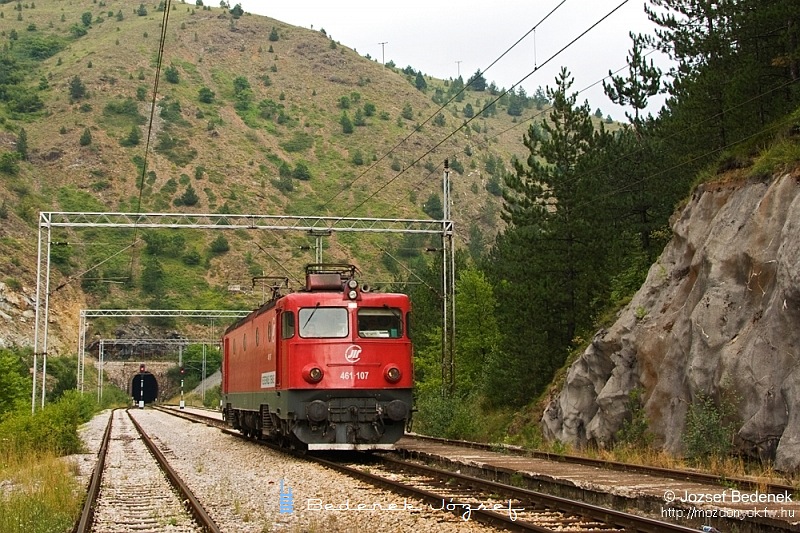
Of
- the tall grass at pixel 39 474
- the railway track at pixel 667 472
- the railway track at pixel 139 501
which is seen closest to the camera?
the tall grass at pixel 39 474

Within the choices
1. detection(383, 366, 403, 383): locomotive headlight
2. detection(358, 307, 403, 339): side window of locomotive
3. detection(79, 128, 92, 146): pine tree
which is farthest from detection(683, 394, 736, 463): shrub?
detection(79, 128, 92, 146): pine tree

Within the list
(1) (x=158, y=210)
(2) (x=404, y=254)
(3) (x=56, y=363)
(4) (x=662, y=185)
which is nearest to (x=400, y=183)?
(2) (x=404, y=254)

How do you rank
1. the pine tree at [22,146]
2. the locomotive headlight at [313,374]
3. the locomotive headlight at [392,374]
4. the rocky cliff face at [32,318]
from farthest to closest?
1. the pine tree at [22,146]
2. the rocky cliff face at [32,318]
3. the locomotive headlight at [392,374]
4. the locomotive headlight at [313,374]

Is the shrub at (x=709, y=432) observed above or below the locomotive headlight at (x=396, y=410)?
below

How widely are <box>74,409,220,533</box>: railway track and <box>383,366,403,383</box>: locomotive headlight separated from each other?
4.88 meters

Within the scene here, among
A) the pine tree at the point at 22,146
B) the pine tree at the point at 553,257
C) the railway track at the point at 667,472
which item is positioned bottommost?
the railway track at the point at 667,472

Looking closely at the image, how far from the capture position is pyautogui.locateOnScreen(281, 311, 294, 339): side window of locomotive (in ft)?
70.1

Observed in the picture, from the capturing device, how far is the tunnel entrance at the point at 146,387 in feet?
350

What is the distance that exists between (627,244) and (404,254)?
85289mm

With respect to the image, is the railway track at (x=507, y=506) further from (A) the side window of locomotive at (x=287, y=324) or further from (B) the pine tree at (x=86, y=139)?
(B) the pine tree at (x=86, y=139)

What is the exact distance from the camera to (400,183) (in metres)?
135

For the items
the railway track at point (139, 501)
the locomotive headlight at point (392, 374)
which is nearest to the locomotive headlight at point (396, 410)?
the locomotive headlight at point (392, 374)

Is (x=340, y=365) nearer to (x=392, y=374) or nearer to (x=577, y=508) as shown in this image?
(x=392, y=374)

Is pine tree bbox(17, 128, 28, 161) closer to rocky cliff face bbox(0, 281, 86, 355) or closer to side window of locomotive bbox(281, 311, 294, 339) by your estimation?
rocky cliff face bbox(0, 281, 86, 355)
